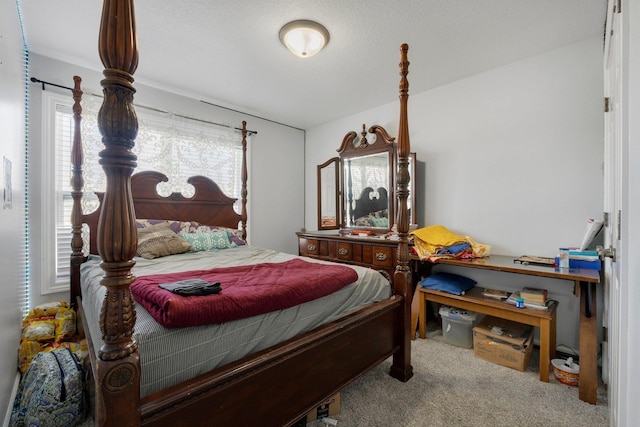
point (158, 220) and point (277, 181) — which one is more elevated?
point (277, 181)

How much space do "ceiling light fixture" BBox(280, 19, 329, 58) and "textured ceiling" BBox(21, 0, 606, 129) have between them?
0.05 metres

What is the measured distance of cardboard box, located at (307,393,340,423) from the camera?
147 cm

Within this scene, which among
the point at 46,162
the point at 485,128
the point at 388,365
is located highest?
the point at 485,128

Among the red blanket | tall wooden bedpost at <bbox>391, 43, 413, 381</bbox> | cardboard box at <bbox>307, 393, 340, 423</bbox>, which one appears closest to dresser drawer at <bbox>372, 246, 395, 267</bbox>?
tall wooden bedpost at <bbox>391, 43, 413, 381</bbox>

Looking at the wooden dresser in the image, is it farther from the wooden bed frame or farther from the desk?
the desk

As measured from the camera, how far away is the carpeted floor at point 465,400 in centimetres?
150

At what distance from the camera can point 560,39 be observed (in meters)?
2.19

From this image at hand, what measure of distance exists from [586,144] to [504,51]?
100 cm

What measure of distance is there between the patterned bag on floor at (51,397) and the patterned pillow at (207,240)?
1.25m

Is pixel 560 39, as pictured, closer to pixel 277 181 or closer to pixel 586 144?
pixel 586 144

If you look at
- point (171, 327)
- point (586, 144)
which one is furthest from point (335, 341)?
point (586, 144)

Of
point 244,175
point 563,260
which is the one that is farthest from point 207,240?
point 563,260

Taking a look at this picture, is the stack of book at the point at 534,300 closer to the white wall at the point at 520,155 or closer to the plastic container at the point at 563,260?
the plastic container at the point at 563,260

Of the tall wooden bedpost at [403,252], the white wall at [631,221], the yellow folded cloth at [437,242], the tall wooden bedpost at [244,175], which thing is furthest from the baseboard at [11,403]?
the yellow folded cloth at [437,242]
